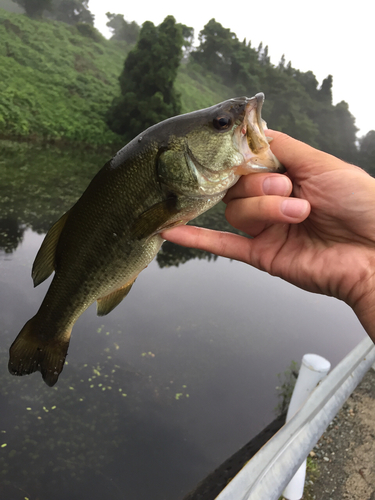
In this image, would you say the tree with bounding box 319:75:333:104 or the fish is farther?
the tree with bounding box 319:75:333:104

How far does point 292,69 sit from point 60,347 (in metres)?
99.8

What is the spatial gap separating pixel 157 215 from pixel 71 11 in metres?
65.4

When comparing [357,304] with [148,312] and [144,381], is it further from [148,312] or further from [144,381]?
[148,312]

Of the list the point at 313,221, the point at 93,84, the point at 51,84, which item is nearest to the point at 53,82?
the point at 51,84

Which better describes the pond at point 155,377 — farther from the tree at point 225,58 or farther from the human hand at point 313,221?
the tree at point 225,58

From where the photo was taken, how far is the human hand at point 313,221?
Answer: 1906 mm

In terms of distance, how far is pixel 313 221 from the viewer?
2186 millimetres

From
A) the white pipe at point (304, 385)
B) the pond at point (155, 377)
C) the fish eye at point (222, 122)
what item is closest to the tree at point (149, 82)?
the pond at point (155, 377)

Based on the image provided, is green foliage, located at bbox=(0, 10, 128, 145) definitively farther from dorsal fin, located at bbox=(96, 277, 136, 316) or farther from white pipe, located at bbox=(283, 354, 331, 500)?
white pipe, located at bbox=(283, 354, 331, 500)

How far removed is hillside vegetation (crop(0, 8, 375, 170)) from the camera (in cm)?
2462

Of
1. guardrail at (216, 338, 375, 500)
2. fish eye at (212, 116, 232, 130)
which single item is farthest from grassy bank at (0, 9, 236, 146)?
guardrail at (216, 338, 375, 500)

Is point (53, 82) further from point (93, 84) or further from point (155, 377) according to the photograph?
point (155, 377)

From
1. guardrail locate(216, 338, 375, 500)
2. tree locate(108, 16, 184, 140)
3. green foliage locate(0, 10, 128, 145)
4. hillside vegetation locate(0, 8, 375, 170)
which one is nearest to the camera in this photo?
guardrail locate(216, 338, 375, 500)

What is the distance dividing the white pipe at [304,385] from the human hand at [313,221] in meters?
1.48
